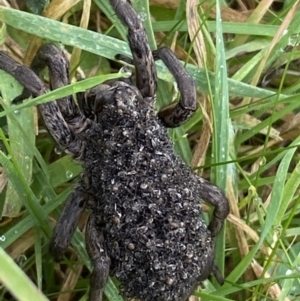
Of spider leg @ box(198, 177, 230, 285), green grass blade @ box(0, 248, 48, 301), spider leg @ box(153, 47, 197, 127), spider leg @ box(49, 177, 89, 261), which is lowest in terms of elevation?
spider leg @ box(198, 177, 230, 285)

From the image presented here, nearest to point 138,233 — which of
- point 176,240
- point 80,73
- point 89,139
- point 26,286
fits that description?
point 176,240

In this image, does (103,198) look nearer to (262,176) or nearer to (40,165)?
(40,165)

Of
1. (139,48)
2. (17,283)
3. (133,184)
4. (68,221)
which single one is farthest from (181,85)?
(17,283)

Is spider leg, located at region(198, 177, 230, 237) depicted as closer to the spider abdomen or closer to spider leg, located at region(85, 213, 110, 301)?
the spider abdomen

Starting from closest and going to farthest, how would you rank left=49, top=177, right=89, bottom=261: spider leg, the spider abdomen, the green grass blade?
the green grass blade, the spider abdomen, left=49, top=177, right=89, bottom=261: spider leg

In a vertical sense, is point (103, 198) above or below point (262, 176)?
above

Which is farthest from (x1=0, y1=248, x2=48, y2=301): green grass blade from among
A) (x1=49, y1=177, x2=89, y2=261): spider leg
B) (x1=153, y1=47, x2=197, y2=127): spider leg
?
(x1=153, y1=47, x2=197, y2=127): spider leg

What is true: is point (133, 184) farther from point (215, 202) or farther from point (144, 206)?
point (215, 202)

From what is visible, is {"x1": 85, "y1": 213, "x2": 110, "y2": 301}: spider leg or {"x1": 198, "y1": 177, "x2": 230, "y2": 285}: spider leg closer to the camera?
{"x1": 85, "y1": 213, "x2": 110, "y2": 301}: spider leg
